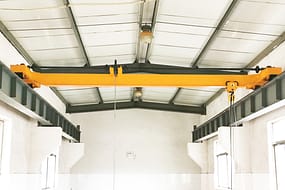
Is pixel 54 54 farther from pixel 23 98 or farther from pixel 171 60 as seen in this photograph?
pixel 171 60

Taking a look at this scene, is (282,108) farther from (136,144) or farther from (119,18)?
(136,144)

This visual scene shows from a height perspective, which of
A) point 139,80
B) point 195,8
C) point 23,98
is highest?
point 195,8

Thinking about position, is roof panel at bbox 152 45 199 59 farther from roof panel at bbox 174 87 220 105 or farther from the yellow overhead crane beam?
roof panel at bbox 174 87 220 105

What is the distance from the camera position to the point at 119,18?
6645 mm

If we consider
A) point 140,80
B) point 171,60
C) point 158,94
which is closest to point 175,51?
point 171,60

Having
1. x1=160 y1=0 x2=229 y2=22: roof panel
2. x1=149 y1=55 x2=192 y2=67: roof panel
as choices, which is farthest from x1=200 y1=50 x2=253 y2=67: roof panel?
x1=160 y1=0 x2=229 y2=22: roof panel

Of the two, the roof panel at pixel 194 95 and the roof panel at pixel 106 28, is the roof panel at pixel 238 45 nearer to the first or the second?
the roof panel at pixel 106 28

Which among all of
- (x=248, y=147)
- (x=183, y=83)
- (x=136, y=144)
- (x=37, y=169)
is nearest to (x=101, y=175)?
(x=136, y=144)

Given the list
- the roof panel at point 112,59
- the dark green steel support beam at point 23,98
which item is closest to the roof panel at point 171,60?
the roof panel at point 112,59

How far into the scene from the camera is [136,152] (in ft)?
45.8

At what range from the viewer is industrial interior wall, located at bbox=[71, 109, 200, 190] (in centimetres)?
1363

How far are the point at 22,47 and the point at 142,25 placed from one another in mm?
2148

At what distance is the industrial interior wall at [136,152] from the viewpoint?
44.7 feet

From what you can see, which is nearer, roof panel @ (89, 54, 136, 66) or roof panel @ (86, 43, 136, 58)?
roof panel @ (86, 43, 136, 58)
